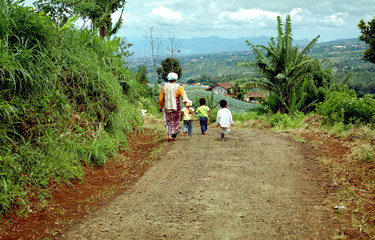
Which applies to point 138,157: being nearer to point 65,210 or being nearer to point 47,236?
point 65,210

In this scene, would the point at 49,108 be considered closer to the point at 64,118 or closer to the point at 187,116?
the point at 64,118

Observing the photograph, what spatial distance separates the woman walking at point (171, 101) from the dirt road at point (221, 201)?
1.58m

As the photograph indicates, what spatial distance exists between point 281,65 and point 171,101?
12.9 m

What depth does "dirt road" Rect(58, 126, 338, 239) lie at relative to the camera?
153 inches

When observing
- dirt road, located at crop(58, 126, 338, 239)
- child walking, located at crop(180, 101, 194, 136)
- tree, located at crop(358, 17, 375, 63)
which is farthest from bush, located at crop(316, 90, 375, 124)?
tree, located at crop(358, 17, 375, 63)

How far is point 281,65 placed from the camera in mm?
20094

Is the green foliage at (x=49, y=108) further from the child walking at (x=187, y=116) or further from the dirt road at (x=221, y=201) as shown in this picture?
the child walking at (x=187, y=116)

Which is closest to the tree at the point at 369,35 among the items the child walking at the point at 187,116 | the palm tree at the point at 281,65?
the palm tree at the point at 281,65

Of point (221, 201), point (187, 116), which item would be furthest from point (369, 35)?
point (221, 201)

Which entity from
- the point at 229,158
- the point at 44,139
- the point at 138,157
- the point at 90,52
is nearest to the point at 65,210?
the point at 44,139

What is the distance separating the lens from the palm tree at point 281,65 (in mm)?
19297

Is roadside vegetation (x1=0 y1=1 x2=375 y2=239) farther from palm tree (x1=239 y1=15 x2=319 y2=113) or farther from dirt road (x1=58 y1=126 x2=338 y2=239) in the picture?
palm tree (x1=239 y1=15 x2=319 y2=113)

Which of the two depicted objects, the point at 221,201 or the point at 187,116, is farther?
the point at 187,116

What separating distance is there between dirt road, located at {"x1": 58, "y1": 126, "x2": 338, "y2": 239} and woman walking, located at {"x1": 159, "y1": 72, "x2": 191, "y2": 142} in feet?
5.17
